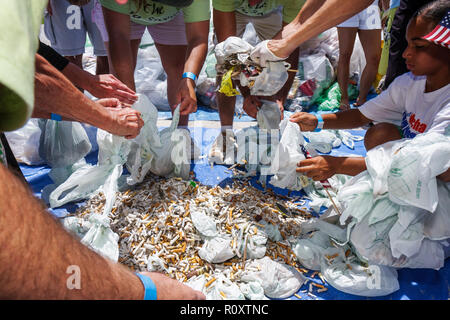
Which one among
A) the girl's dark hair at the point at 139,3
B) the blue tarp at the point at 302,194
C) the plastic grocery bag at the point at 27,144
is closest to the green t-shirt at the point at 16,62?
the blue tarp at the point at 302,194

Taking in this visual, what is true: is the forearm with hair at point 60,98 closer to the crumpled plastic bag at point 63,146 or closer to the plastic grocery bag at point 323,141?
the crumpled plastic bag at point 63,146

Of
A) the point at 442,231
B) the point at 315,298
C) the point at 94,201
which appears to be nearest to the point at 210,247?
the point at 315,298

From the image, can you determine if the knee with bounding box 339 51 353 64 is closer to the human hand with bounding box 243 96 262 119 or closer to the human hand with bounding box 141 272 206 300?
the human hand with bounding box 243 96 262 119

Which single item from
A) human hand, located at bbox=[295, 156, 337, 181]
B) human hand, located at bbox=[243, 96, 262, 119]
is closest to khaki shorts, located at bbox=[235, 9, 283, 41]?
human hand, located at bbox=[243, 96, 262, 119]

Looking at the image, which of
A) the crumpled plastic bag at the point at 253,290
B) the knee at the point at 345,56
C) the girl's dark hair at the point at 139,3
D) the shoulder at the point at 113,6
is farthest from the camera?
the knee at the point at 345,56

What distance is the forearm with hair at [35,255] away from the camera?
1.41 feet

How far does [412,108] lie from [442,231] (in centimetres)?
68

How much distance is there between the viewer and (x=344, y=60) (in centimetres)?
343

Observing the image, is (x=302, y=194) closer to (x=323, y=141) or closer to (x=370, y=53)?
(x=323, y=141)

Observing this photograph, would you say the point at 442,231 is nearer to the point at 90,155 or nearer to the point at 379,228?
the point at 379,228

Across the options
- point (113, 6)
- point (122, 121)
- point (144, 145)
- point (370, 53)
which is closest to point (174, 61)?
point (113, 6)

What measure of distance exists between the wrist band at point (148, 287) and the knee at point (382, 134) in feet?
5.25

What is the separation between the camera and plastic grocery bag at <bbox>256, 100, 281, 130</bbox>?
222 centimetres

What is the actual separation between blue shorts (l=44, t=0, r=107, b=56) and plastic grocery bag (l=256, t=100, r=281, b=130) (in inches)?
67.8
